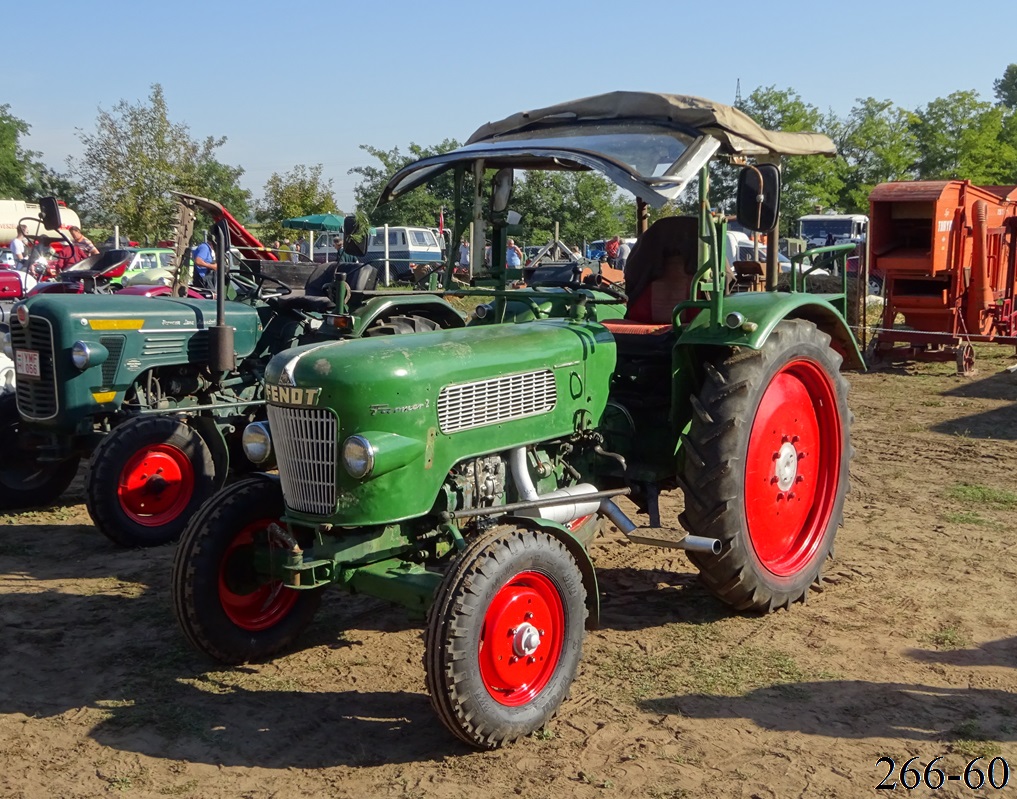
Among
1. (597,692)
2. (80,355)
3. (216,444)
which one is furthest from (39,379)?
(597,692)

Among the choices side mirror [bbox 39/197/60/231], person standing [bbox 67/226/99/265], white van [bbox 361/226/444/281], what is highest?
white van [bbox 361/226/444/281]

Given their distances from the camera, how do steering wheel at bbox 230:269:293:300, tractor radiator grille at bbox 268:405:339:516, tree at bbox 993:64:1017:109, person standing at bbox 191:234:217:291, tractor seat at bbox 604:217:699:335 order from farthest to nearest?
tree at bbox 993:64:1017:109 < person standing at bbox 191:234:217:291 < steering wheel at bbox 230:269:293:300 < tractor seat at bbox 604:217:699:335 < tractor radiator grille at bbox 268:405:339:516

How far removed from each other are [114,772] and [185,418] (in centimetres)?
337

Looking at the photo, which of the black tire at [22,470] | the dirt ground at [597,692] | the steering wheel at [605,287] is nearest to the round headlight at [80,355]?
the black tire at [22,470]

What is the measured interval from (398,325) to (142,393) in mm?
1680

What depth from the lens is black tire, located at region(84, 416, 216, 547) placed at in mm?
5621

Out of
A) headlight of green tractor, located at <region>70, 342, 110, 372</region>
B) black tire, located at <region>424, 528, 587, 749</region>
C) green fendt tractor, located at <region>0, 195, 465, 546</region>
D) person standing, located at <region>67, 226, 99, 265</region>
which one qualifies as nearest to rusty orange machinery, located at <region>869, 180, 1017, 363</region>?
green fendt tractor, located at <region>0, 195, 465, 546</region>

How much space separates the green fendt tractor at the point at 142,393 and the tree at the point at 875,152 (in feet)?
101

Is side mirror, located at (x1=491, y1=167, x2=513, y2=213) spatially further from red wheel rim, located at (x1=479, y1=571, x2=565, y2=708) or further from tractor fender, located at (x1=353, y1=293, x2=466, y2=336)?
red wheel rim, located at (x1=479, y1=571, x2=565, y2=708)

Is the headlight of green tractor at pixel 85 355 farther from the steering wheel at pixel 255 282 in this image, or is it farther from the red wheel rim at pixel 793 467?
the red wheel rim at pixel 793 467

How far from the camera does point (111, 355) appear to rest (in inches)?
247

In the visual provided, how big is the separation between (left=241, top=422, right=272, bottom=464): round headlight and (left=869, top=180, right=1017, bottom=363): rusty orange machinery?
30.2ft

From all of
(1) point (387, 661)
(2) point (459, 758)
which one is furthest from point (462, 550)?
(1) point (387, 661)

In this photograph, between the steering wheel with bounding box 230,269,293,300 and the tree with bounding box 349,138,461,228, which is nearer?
the steering wheel with bounding box 230,269,293,300
